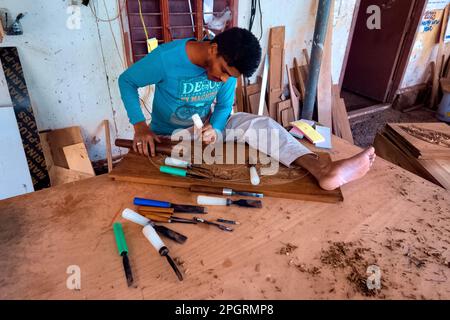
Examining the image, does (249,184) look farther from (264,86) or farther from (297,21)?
(297,21)

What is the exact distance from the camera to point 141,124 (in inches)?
54.7

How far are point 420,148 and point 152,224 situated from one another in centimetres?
141

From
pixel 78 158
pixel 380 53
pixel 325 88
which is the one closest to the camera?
pixel 78 158

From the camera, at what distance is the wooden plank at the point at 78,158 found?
2.27 meters

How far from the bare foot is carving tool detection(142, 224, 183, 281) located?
1.97 feet

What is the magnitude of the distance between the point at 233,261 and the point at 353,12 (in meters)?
3.03

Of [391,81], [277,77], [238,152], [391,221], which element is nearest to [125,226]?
[238,152]

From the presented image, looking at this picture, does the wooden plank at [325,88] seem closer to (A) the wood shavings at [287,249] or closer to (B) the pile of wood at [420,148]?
(B) the pile of wood at [420,148]

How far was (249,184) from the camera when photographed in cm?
112

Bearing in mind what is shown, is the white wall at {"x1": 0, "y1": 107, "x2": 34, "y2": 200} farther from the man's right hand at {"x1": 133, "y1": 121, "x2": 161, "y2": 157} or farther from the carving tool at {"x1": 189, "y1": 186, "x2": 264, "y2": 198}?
the carving tool at {"x1": 189, "y1": 186, "x2": 264, "y2": 198}

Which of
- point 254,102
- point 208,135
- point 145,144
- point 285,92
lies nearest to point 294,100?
point 285,92

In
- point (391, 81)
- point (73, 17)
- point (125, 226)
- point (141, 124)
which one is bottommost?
point (391, 81)

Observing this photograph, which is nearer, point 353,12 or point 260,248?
point 260,248

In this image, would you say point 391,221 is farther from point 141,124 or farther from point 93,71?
point 93,71
